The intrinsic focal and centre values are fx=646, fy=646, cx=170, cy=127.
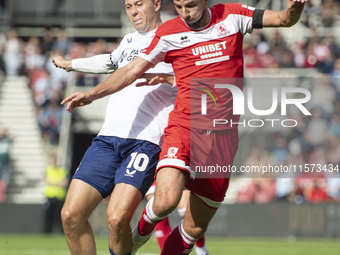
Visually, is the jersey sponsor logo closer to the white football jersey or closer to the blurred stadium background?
the white football jersey

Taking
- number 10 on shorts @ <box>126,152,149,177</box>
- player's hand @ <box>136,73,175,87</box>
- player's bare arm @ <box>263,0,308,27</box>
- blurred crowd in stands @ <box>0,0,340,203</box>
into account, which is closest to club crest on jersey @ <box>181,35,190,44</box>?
player's hand @ <box>136,73,175,87</box>

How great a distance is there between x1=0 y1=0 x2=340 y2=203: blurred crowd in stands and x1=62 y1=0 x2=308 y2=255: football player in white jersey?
33.6 ft

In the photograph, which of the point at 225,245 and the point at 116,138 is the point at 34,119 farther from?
the point at 116,138

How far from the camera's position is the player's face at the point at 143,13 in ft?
22.0

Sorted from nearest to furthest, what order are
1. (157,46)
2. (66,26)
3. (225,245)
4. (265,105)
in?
(157,46) < (225,245) < (265,105) < (66,26)

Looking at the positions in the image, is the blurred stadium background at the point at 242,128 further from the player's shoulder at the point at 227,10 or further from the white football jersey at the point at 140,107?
the player's shoulder at the point at 227,10

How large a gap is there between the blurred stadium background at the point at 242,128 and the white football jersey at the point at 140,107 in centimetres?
776

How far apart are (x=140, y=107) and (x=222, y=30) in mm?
1169

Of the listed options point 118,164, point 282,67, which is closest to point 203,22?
point 118,164

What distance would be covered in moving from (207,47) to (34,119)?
15675 millimetres

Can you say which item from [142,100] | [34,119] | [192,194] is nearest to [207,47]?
[142,100]

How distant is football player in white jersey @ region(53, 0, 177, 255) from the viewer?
6191mm

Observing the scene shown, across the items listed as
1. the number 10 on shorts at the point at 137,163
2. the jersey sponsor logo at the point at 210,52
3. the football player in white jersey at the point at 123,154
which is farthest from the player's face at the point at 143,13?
the number 10 on shorts at the point at 137,163

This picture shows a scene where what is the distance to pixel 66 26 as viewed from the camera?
24484mm
